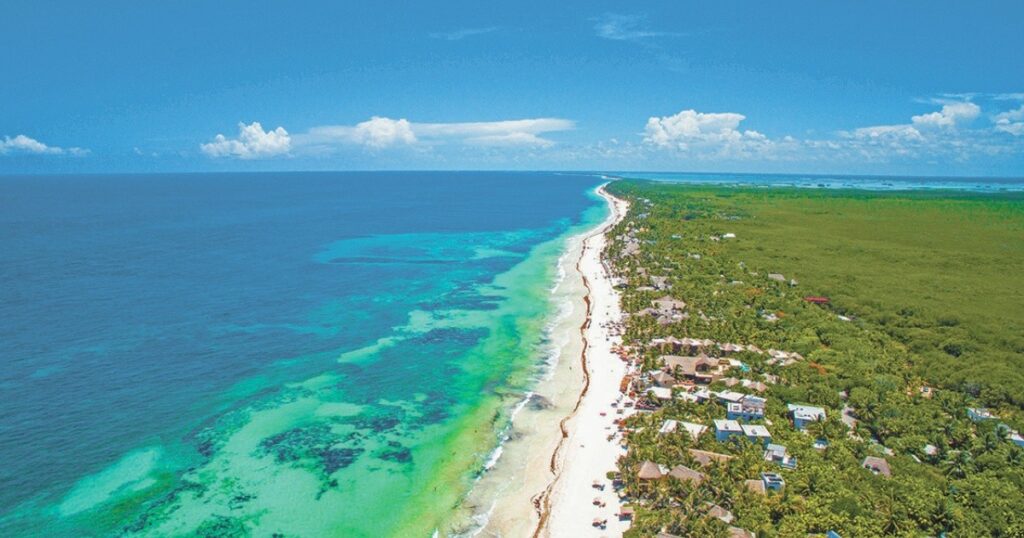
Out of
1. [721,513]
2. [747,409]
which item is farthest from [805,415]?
[721,513]

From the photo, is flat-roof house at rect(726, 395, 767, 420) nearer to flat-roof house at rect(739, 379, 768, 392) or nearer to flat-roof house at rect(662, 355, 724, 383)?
flat-roof house at rect(739, 379, 768, 392)

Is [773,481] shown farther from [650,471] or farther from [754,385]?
[754,385]

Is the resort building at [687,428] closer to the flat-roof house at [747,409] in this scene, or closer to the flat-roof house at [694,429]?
the flat-roof house at [694,429]

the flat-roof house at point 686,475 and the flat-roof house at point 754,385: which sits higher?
the flat-roof house at point 754,385

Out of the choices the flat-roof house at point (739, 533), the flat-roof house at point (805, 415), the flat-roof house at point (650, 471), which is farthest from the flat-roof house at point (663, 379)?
the flat-roof house at point (739, 533)

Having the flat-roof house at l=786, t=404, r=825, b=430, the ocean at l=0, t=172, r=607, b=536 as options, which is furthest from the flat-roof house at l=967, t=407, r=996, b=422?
the ocean at l=0, t=172, r=607, b=536
